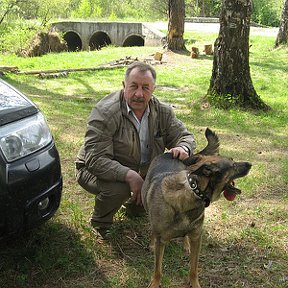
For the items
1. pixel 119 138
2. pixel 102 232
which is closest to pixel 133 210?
pixel 102 232

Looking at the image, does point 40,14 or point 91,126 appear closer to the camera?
point 91,126

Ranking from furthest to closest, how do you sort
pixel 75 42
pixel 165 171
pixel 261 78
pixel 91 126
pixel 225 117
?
pixel 75 42 < pixel 261 78 < pixel 225 117 < pixel 91 126 < pixel 165 171

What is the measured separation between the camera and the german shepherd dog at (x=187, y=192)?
2.40 meters

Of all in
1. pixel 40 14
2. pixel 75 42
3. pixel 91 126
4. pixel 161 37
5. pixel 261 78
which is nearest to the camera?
pixel 91 126

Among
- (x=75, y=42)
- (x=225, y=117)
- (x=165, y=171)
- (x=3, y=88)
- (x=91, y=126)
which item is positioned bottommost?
(x=75, y=42)

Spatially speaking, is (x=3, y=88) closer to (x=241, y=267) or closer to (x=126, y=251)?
(x=126, y=251)

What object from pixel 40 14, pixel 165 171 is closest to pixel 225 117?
pixel 165 171

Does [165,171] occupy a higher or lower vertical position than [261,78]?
higher

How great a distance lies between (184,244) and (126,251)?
Answer: 48 cm

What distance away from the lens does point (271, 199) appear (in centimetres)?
407

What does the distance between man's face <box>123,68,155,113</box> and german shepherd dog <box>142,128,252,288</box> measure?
1.65ft

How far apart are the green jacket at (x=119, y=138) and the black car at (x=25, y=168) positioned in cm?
43

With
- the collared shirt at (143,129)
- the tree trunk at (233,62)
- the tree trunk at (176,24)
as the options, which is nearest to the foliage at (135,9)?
the tree trunk at (176,24)

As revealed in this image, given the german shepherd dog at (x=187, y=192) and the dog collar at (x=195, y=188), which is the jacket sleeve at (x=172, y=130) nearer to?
the german shepherd dog at (x=187, y=192)
